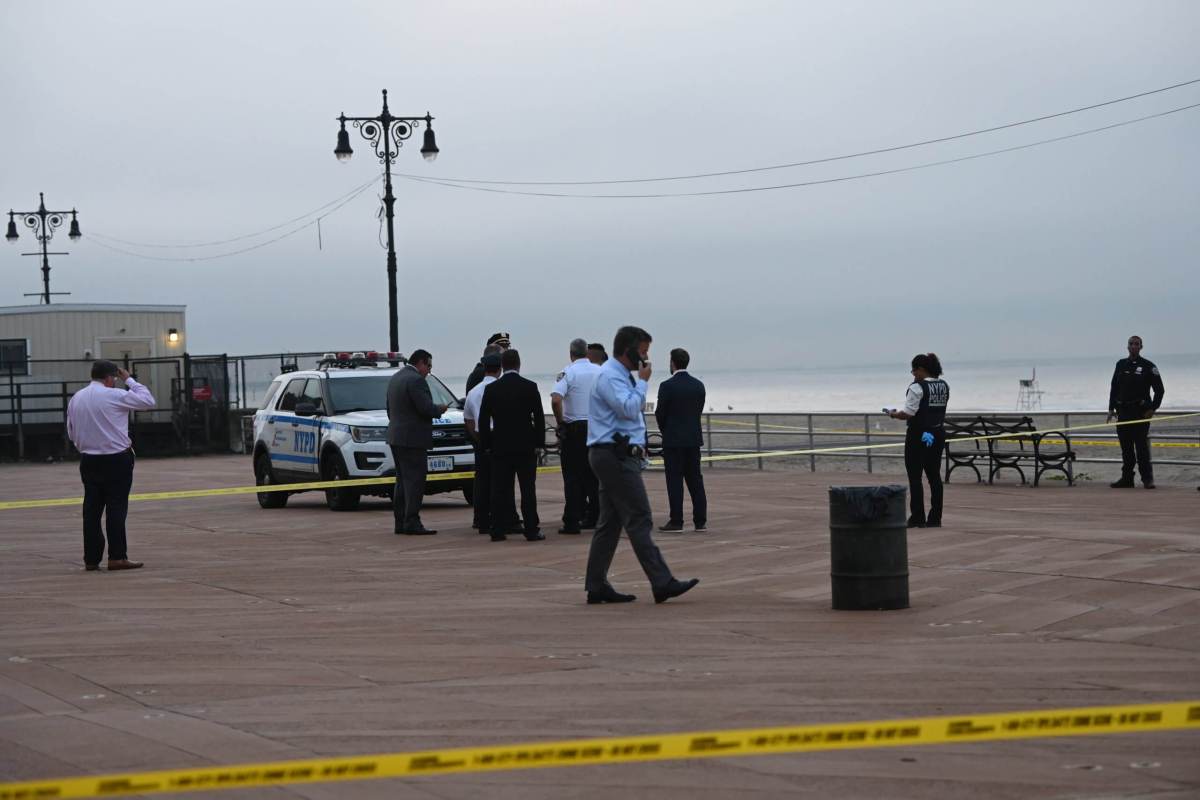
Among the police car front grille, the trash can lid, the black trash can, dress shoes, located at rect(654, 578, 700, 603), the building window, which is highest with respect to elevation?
the building window

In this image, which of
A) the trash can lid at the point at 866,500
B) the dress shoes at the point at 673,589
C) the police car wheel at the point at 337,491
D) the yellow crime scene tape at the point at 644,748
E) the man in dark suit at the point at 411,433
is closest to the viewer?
the yellow crime scene tape at the point at 644,748

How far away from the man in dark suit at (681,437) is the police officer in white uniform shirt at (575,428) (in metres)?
0.77

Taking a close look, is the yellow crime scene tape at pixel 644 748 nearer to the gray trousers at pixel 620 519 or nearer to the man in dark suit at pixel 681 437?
the gray trousers at pixel 620 519

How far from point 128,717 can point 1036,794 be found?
4074 mm

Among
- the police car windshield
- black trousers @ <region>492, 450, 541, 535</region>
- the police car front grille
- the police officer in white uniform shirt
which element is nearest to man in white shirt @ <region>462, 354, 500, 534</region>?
black trousers @ <region>492, 450, 541, 535</region>

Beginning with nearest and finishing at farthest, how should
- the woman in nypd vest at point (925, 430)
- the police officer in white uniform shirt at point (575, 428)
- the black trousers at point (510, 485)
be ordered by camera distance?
the woman in nypd vest at point (925, 430) → the black trousers at point (510, 485) → the police officer in white uniform shirt at point (575, 428)

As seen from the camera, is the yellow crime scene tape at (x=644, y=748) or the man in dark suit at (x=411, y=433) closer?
the yellow crime scene tape at (x=644, y=748)

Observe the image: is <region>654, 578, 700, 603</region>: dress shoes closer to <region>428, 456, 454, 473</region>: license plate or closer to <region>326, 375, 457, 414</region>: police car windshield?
<region>428, 456, 454, 473</region>: license plate

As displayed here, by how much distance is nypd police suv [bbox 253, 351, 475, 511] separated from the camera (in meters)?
19.5

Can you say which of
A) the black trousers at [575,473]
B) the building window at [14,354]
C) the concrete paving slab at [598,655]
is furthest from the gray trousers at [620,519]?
the building window at [14,354]

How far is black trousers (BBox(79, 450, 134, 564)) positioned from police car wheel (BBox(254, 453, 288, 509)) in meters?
6.99

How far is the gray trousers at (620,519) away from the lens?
417 inches

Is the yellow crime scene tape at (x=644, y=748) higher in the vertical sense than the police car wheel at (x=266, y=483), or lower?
lower

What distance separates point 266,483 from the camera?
2145 cm
